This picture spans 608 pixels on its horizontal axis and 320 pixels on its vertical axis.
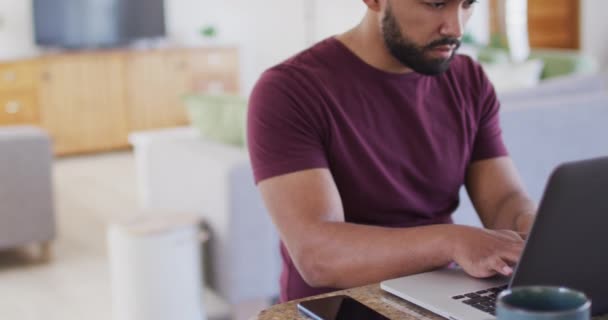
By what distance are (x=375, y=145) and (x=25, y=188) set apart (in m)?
2.70

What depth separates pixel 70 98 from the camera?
21.9 feet

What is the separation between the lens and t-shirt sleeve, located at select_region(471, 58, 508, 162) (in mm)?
1703

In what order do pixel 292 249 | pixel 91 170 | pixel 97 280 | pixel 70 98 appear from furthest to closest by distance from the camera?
pixel 70 98
pixel 91 170
pixel 97 280
pixel 292 249

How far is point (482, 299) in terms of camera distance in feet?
3.64

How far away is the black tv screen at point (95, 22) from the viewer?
6758mm

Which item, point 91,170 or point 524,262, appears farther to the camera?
point 91,170

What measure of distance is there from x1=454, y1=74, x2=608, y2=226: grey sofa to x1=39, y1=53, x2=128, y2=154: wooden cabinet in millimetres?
4234

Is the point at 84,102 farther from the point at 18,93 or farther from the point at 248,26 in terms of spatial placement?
the point at 248,26

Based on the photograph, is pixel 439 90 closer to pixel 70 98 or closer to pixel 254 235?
pixel 254 235

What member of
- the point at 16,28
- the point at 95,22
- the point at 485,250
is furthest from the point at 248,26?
the point at 485,250

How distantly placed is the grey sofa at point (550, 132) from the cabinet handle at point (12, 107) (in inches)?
167

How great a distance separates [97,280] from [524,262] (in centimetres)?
304

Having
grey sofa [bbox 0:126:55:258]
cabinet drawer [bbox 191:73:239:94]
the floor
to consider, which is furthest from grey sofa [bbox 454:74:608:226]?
cabinet drawer [bbox 191:73:239:94]

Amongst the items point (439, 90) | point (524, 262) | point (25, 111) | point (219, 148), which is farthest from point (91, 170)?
point (524, 262)
